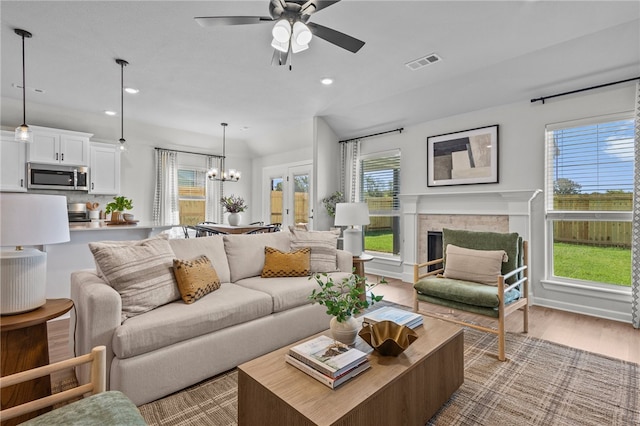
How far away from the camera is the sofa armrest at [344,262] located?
3.39m

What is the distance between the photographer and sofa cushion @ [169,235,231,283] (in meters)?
2.64

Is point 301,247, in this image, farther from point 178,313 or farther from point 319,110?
point 319,110

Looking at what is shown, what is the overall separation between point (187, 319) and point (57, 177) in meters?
4.80

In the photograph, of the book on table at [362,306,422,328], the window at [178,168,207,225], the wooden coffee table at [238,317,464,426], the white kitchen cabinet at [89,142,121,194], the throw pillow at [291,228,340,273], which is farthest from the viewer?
the window at [178,168,207,225]

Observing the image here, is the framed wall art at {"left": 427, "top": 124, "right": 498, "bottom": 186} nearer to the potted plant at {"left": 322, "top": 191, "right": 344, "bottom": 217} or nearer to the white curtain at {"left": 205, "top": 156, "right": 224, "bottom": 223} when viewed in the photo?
the potted plant at {"left": 322, "top": 191, "right": 344, "bottom": 217}

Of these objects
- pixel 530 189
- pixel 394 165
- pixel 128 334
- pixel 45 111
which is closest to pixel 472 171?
pixel 530 189

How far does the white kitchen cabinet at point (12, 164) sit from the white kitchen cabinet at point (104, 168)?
858mm

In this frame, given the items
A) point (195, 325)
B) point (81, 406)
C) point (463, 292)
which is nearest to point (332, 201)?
point (463, 292)

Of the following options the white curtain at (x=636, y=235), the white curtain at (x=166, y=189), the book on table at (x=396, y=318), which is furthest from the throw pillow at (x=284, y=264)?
the white curtain at (x=166, y=189)

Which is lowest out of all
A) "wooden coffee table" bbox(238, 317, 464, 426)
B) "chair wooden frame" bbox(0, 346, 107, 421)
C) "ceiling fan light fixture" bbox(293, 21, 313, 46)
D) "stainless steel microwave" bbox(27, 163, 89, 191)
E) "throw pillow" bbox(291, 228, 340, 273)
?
"wooden coffee table" bbox(238, 317, 464, 426)

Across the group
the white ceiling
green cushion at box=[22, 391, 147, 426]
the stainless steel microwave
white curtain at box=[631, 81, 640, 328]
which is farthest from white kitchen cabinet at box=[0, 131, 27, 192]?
white curtain at box=[631, 81, 640, 328]

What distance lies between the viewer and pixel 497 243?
3.04 m

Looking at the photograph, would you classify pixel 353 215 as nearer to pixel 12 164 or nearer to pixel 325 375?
pixel 325 375

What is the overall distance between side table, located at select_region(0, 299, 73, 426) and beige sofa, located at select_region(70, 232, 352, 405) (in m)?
0.28
